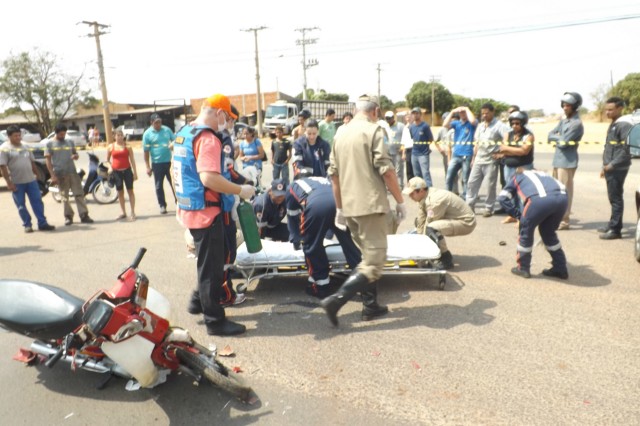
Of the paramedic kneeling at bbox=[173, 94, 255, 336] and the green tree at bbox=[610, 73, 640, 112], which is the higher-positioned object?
the green tree at bbox=[610, 73, 640, 112]

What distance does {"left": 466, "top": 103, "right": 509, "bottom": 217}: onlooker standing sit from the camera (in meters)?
8.41

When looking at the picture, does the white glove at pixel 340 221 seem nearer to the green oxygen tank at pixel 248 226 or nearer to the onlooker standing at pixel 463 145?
the green oxygen tank at pixel 248 226

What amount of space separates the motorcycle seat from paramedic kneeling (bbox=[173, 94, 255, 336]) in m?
1.05

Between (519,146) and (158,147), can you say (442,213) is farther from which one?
(158,147)

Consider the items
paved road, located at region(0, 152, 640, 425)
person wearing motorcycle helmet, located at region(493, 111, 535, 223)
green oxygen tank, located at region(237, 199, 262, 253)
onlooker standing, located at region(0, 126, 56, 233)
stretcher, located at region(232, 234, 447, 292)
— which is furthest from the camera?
onlooker standing, located at region(0, 126, 56, 233)

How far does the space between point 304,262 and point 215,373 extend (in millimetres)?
2088

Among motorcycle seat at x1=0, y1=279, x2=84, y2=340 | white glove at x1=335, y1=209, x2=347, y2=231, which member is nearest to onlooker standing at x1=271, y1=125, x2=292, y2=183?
white glove at x1=335, y1=209, x2=347, y2=231

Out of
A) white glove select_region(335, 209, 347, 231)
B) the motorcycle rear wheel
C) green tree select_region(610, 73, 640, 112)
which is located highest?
green tree select_region(610, 73, 640, 112)

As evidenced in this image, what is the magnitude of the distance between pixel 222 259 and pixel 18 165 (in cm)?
631

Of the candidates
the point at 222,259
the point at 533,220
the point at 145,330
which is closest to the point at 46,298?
the point at 145,330

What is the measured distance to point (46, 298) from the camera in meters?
3.20

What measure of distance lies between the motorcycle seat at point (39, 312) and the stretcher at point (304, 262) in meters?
1.96

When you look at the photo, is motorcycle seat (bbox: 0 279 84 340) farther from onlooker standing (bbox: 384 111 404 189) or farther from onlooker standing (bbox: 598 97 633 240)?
onlooker standing (bbox: 384 111 404 189)

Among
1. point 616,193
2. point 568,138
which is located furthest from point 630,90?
point 616,193
